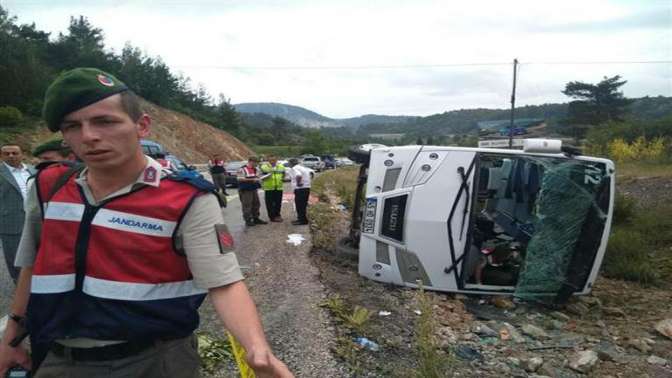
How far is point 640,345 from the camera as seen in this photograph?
4945mm

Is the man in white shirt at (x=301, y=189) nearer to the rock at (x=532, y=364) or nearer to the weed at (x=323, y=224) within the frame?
the weed at (x=323, y=224)

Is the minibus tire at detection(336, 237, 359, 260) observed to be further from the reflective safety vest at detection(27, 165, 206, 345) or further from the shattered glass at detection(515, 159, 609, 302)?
the reflective safety vest at detection(27, 165, 206, 345)

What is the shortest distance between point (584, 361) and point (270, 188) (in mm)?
7317

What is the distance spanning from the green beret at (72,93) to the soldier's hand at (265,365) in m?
0.86

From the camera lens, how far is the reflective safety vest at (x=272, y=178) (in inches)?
406

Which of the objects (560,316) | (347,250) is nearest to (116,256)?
(560,316)

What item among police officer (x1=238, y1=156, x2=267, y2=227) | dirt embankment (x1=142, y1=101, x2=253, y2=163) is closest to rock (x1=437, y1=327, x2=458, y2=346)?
police officer (x1=238, y1=156, x2=267, y2=227)

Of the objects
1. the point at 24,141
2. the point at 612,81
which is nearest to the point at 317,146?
the point at 612,81

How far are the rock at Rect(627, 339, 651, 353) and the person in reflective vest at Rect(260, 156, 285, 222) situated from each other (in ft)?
23.1

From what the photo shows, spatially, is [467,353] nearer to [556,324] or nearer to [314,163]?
[556,324]

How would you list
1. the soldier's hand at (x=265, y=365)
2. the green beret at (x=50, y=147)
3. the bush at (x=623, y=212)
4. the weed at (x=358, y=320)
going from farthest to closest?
the bush at (x=623, y=212) < the weed at (x=358, y=320) < the green beret at (x=50, y=147) < the soldier's hand at (x=265, y=365)

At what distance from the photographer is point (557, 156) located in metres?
5.65

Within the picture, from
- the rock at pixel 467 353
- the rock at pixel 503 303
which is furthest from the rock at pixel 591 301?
the rock at pixel 467 353

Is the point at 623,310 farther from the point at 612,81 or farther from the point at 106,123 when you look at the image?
the point at 612,81
